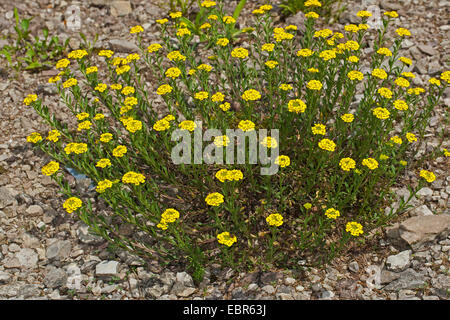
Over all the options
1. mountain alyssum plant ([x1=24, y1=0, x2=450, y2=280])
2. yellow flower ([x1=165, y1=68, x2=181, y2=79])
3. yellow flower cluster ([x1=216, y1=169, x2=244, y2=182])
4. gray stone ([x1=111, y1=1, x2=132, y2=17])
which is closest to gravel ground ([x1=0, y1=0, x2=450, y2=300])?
mountain alyssum plant ([x1=24, y1=0, x2=450, y2=280])

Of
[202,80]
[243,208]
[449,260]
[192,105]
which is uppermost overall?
[202,80]

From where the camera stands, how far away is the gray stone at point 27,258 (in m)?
4.06

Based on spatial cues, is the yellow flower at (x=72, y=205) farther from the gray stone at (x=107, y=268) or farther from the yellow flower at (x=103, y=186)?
the gray stone at (x=107, y=268)

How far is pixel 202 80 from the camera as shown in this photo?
14.4ft

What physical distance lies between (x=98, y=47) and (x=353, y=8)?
4.29 metres

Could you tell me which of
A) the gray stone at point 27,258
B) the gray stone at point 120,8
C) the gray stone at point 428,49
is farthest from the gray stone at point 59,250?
the gray stone at point 428,49

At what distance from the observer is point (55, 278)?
154 inches

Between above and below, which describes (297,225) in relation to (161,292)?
above

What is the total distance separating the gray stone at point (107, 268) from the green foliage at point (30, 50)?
3679 mm

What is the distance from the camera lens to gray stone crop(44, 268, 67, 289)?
387cm

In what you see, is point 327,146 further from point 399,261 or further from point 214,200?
point 399,261

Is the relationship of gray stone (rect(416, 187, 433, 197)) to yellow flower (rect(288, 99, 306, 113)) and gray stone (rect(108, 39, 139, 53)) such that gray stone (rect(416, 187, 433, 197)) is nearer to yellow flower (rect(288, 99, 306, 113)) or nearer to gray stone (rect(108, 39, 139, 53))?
yellow flower (rect(288, 99, 306, 113))

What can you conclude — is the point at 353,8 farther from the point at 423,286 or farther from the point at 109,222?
the point at 109,222

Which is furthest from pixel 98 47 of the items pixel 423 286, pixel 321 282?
pixel 423 286
